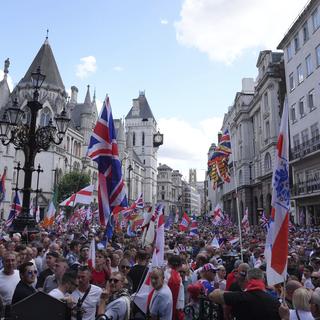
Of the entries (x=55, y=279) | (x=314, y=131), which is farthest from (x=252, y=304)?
(x=314, y=131)

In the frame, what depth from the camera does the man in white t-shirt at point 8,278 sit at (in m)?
5.77

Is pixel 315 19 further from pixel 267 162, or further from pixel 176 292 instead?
pixel 176 292

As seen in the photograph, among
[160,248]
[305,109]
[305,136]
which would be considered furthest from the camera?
[305,136]

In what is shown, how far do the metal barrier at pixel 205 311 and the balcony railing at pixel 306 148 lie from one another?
28211 millimetres

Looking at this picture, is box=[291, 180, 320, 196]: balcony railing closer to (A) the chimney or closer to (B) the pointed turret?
(B) the pointed turret

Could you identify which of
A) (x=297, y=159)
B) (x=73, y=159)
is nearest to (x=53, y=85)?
Result: (x=73, y=159)

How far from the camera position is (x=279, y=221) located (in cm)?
510

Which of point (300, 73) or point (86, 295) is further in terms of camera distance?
point (300, 73)

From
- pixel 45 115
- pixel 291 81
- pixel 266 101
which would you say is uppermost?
pixel 45 115

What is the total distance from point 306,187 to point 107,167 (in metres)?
29.2

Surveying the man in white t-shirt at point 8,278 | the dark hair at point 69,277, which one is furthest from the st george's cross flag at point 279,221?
the man in white t-shirt at point 8,278

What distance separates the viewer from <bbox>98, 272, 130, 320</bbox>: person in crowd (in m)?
4.59

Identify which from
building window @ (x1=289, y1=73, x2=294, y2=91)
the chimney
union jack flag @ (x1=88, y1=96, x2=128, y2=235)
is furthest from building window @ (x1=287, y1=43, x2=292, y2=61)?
the chimney

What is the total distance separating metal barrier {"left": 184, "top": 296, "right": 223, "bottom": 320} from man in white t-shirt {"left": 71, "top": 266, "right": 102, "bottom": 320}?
1658mm
